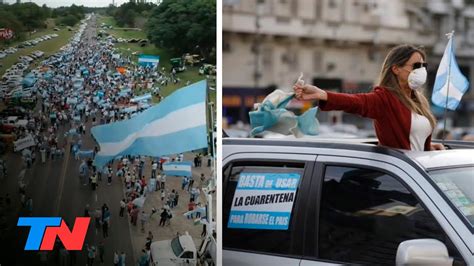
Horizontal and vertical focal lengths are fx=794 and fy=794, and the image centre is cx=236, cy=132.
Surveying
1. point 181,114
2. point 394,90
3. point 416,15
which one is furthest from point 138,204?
point 416,15

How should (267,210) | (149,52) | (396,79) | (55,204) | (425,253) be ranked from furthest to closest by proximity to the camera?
(396,79)
(267,210)
(149,52)
(55,204)
(425,253)

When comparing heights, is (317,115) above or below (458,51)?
below

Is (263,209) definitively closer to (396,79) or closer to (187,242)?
(187,242)

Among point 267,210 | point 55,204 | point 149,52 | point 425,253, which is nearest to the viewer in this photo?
point 425,253

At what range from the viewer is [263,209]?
3.06 meters

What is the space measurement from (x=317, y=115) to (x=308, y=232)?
47 centimetres

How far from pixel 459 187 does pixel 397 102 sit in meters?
0.43

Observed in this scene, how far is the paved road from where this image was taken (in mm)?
2836

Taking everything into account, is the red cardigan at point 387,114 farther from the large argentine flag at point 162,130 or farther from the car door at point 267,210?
the large argentine flag at point 162,130

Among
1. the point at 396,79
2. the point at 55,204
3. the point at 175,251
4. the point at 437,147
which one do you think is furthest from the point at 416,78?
the point at 55,204

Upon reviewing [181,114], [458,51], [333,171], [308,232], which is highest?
[458,51]

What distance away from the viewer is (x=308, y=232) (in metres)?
2.98

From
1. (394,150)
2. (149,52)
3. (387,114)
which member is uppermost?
(149,52)

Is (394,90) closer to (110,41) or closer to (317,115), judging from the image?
(317,115)
